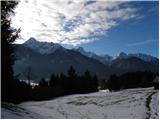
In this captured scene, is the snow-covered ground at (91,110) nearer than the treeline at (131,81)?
Yes

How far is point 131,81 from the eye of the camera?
12925cm

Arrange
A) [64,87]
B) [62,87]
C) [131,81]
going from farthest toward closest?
[131,81]
[64,87]
[62,87]

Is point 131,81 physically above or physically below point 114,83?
above

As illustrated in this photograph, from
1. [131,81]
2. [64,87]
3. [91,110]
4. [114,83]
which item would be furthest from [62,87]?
[91,110]

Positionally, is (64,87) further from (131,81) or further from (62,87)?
(131,81)

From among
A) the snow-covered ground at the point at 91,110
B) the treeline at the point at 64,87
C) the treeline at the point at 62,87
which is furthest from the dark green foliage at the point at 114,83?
the snow-covered ground at the point at 91,110

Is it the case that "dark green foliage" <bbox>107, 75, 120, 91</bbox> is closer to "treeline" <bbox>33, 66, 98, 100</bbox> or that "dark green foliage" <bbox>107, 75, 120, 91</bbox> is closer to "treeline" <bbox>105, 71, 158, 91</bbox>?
"treeline" <bbox>105, 71, 158, 91</bbox>

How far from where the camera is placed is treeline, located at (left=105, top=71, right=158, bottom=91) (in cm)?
11950

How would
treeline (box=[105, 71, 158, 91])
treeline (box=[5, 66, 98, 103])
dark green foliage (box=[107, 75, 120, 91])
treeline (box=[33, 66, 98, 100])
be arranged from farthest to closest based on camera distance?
dark green foliage (box=[107, 75, 120, 91]), treeline (box=[105, 71, 158, 91]), treeline (box=[33, 66, 98, 100]), treeline (box=[5, 66, 98, 103])

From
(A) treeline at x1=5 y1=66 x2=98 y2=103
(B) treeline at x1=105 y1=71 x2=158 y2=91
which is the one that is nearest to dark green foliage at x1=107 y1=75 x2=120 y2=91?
(B) treeline at x1=105 y1=71 x2=158 y2=91

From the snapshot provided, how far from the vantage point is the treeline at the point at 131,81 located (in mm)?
119500

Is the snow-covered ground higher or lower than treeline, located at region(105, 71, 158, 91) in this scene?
lower

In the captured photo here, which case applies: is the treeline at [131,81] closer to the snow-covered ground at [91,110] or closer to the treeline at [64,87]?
the treeline at [64,87]

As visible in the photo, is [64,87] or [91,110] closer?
[91,110]
